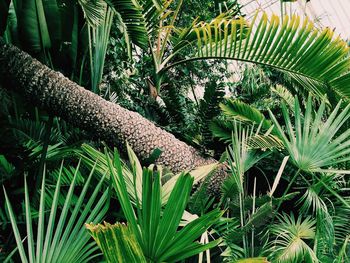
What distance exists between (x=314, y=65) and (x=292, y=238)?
110 cm

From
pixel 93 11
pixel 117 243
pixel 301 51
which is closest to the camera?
pixel 117 243

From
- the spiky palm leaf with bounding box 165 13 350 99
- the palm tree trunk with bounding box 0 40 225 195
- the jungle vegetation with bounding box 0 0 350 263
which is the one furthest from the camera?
the spiky palm leaf with bounding box 165 13 350 99

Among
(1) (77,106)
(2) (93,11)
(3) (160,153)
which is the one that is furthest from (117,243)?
(2) (93,11)

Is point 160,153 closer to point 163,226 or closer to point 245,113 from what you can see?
point 245,113

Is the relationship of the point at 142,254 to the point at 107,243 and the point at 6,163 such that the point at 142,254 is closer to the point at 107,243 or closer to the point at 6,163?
the point at 107,243

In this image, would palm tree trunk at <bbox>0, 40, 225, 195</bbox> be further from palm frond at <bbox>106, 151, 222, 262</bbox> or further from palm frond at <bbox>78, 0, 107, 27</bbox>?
palm frond at <bbox>106, 151, 222, 262</bbox>

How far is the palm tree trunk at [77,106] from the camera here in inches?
80.5

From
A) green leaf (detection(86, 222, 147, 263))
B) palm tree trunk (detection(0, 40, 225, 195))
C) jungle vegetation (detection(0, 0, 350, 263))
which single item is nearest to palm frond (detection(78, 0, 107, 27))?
jungle vegetation (detection(0, 0, 350, 263))

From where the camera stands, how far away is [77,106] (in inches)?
80.8

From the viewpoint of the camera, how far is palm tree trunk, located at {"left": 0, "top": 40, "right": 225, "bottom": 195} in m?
2.04

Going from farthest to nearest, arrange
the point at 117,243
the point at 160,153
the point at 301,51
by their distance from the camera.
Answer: the point at 301,51, the point at 160,153, the point at 117,243

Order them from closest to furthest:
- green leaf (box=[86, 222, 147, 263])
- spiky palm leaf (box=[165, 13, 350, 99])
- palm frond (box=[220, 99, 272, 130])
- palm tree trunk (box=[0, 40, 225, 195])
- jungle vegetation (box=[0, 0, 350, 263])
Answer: green leaf (box=[86, 222, 147, 263]), jungle vegetation (box=[0, 0, 350, 263]), palm tree trunk (box=[0, 40, 225, 195]), spiky palm leaf (box=[165, 13, 350, 99]), palm frond (box=[220, 99, 272, 130])

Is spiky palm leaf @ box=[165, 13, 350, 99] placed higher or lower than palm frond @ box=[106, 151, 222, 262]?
higher

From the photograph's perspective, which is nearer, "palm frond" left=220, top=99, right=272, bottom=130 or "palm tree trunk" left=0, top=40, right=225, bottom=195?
"palm tree trunk" left=0, top=40, right=225, bottom=195
